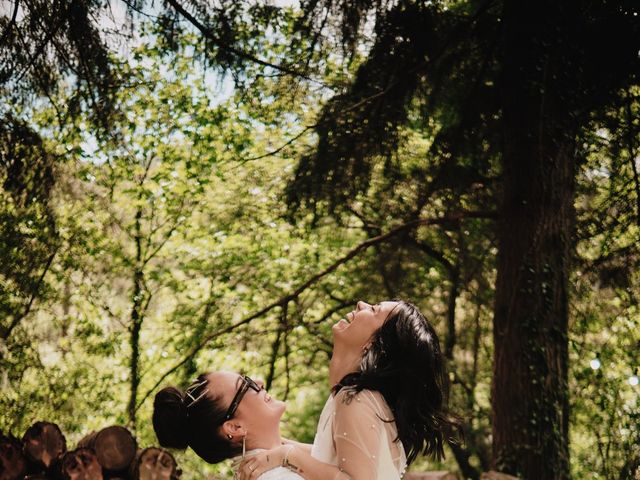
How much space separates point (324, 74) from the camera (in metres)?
5.29

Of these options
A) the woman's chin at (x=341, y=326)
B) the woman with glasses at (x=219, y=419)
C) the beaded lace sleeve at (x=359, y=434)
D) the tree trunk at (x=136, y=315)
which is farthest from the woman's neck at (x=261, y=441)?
the tree trunk at (x=136, y=315)

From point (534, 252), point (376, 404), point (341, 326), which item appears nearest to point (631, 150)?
point (534, 252)

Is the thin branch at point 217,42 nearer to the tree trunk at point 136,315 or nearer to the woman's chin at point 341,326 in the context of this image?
the woman's chin at point 341,326

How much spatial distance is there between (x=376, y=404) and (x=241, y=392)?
1.51ft

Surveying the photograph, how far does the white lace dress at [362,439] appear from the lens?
7.20 ft

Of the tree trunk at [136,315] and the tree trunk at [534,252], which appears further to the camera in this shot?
the tree trunk at [136,315]

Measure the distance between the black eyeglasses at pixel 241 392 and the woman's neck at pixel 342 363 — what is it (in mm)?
269

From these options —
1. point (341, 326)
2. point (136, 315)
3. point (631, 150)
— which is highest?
point (631, 150)

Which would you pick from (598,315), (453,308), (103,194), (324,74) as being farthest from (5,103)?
(453,308)

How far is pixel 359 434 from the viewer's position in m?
2.23

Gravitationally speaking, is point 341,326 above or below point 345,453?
above

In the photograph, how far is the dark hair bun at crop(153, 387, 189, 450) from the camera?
2453 mm

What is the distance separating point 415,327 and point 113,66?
299 cm

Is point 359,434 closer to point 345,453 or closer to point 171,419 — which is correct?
point 345,453
